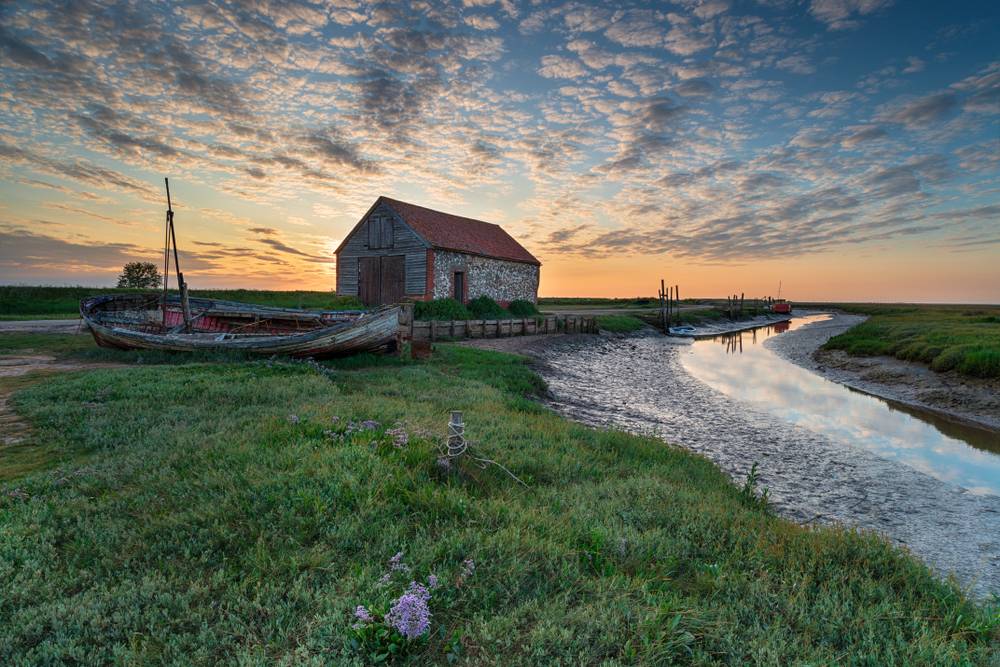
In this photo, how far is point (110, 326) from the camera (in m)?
14.8

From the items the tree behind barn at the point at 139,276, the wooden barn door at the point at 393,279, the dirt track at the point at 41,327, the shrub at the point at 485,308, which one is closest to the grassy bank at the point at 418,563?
the dirt track at the point at 41,327

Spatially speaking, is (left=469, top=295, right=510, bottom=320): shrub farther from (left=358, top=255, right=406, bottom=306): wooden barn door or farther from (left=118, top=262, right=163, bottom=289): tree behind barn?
(left=118, top=262, right=163, bottom=289): tree behind barn

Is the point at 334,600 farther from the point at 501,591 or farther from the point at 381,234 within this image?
the point at 381,234

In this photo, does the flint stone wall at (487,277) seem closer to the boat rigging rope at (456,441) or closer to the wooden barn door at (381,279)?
the wooden barn door at (381,279)

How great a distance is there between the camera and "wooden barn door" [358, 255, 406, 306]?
96.2 feet

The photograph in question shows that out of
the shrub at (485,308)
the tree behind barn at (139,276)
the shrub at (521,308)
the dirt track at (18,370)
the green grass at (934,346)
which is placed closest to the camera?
the dirt track at (18,370)

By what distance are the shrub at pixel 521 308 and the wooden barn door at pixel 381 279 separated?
8905mm

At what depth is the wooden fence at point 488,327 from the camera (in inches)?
749

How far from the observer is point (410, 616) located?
315cm

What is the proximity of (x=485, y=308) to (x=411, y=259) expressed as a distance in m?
6.06

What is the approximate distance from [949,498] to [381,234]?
28102 millimetres

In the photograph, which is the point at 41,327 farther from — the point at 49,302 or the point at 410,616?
the point at 410,616

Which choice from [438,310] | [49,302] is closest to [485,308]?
[438,310]

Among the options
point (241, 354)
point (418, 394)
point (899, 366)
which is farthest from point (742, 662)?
point (899, 366)
